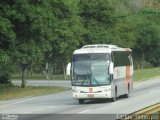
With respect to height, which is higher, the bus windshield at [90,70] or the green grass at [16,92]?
the bus windshield at [90,70]

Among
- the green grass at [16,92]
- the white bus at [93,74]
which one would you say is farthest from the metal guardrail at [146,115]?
the green grass at [16,92]

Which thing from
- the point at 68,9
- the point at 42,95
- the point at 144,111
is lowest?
the point at 42,95

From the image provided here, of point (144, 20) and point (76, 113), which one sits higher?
point (144, 20)

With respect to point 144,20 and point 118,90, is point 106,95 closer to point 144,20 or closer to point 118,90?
point 118,90

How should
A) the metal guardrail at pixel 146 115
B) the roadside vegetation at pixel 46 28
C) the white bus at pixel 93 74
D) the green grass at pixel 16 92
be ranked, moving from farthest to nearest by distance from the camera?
the roadside vegetation at pixel 46 28 < the green grass at pixel 16 92 < the white bus at pixel 93 74 < the metal guardrail at pixel 146 115

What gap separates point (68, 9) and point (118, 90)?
14692 millimetres

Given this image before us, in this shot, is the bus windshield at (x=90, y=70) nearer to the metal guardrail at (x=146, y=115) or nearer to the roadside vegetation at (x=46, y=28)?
the roadside vegetation at (x=46, y=28)

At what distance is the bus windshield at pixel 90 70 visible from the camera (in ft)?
96.0

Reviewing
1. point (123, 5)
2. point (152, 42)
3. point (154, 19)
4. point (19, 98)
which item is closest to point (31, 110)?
point (19, 98)

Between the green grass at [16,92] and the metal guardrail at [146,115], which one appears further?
the green grass at [16,92]

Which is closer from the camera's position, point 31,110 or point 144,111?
point 144,111

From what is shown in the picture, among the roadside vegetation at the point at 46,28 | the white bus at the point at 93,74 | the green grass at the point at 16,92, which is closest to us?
the white bus at the point at 93,74

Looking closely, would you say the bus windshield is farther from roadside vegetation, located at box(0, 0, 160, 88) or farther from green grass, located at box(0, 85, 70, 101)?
green grass, located at box(0, 85, 70, 101)

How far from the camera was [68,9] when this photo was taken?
44.8 m
